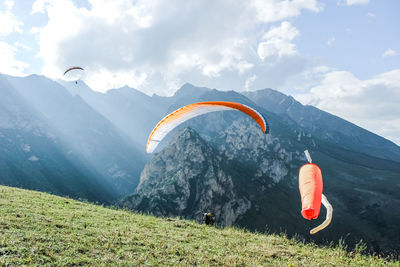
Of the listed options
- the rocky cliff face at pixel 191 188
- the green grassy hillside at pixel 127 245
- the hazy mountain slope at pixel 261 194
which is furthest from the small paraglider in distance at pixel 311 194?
the rocky cliff face at pixel 191 188

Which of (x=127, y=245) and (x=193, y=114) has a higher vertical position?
(x=193, y=114)

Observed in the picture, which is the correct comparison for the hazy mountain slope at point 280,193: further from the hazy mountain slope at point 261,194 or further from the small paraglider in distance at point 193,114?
the small paraglider in distance at point 193,114

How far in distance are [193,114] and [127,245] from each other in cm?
861

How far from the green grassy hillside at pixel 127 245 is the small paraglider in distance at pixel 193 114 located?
18.2ft

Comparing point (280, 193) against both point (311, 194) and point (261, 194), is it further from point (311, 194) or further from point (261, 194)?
point (311, 194)

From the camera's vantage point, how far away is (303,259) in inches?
321

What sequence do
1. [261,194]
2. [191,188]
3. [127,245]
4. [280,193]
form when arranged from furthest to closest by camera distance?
[280,193]
[261,194]
[191,188]
[127,245]

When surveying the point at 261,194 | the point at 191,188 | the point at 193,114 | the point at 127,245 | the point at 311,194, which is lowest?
the point at 191,188

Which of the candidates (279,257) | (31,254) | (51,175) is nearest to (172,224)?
(279,257)

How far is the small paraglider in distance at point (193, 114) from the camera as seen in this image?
43.8 ft

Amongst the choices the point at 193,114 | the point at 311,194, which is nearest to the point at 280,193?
the point at 193,114

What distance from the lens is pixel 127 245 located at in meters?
7.79

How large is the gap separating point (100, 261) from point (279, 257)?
602 centimetres

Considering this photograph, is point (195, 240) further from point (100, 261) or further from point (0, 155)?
point (0, 155)
